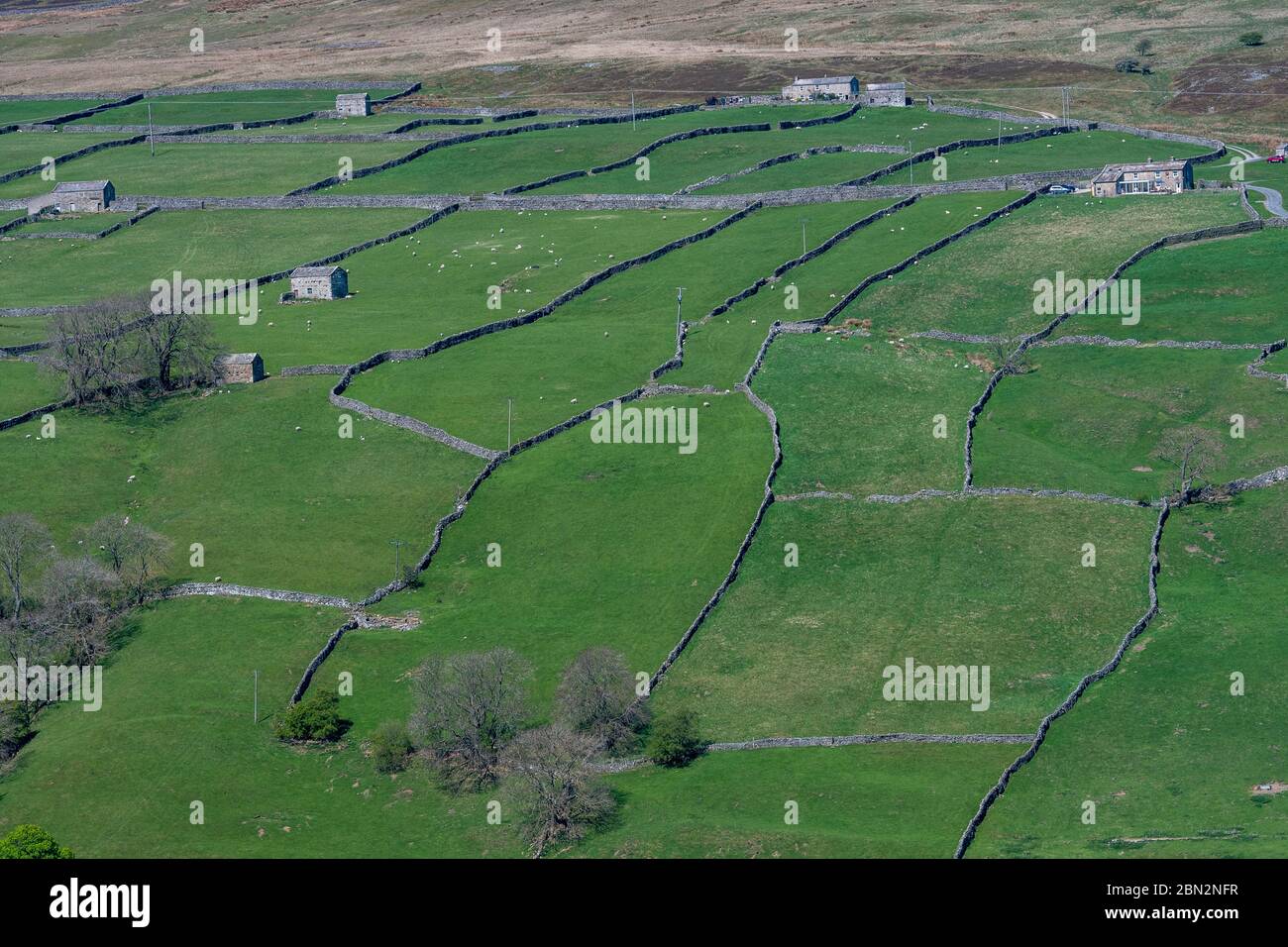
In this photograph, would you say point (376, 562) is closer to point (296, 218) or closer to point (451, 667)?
point (451, 667)

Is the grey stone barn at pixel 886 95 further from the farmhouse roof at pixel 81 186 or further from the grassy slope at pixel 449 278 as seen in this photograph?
the farmhouse roof at pixel 81 186

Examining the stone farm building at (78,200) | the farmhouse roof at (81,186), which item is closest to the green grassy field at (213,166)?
the farmhouse roof at (81,186)

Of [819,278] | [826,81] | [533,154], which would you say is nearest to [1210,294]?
[819,278]

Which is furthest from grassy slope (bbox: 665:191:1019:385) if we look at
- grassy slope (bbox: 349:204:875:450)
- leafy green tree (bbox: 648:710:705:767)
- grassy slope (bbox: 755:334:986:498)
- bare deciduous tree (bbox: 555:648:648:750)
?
leafy green tree (bbox: 648:710:705:767)

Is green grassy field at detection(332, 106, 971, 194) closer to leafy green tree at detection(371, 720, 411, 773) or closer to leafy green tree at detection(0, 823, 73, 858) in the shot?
leafy green tree at detection(371, 720, 411, 773)

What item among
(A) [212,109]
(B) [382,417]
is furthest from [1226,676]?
(A) [212,109]

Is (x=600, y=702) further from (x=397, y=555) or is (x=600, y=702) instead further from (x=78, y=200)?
(x=78, y=200)

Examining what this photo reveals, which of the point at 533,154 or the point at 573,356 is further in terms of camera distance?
the point at 533,154
